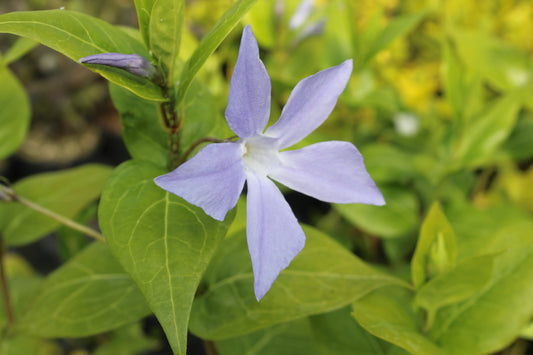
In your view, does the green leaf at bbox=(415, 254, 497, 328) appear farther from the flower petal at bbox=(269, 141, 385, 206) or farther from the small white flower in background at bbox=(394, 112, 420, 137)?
the small white flower in background at bbox=(394, 112, 420, 137)

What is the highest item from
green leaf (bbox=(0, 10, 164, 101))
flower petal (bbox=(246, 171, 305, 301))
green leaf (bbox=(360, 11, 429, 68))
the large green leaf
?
green leaf (bbox=(0, 10, 164, 101))

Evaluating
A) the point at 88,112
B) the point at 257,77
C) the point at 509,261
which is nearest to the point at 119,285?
the point at 257,77

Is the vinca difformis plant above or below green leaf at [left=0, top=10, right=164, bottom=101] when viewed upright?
below

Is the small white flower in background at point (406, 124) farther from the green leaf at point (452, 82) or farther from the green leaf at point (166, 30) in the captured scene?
the green leaf at point (166, 30)

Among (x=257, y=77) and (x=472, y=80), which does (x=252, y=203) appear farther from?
(x=472, y=80)

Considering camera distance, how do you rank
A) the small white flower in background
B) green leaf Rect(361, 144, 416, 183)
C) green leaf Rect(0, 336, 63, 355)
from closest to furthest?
green leaf Rect(0, 336, 63, 355)
green leaf Rect(361, 144, 416, 183)
the small white flower in background

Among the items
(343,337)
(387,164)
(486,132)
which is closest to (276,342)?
(343,337)

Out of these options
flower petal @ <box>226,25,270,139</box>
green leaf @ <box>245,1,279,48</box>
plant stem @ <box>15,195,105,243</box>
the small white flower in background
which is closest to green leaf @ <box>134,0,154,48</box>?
flower petal @ <box>226,25,270,139</box>
